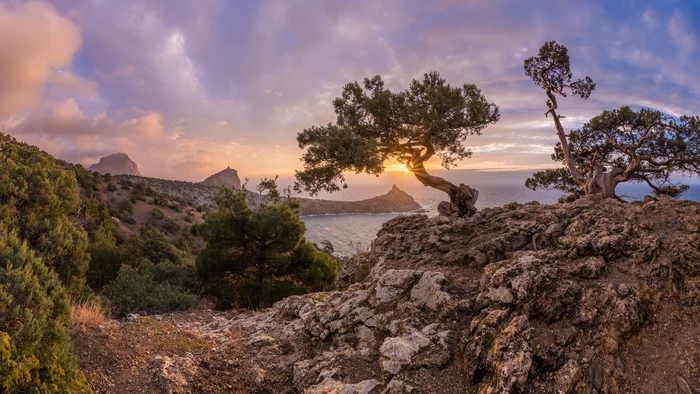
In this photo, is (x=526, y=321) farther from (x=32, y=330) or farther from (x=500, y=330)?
(x=32, y=330)

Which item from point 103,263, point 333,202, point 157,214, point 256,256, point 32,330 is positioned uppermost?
point 333,202

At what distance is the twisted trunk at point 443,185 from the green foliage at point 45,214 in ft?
34.7

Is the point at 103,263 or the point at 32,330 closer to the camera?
the point at 32,330

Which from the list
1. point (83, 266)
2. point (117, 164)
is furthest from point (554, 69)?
point (117, 164)

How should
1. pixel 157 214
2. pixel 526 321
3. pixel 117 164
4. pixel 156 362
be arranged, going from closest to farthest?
1. pixel 526 321
2. pixel 156 362
3. pixel 157 214
4. pixel 117 164

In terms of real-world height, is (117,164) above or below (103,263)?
above

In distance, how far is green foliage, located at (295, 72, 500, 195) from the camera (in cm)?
979

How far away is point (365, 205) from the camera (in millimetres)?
65812

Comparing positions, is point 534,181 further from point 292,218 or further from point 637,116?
point 292,218

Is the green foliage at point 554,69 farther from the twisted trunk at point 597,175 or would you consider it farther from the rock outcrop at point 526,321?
the rock outcrop at point 526,321

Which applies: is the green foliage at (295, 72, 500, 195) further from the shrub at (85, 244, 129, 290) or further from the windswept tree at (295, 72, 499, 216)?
the shrub at (85, 244, 129, 290)

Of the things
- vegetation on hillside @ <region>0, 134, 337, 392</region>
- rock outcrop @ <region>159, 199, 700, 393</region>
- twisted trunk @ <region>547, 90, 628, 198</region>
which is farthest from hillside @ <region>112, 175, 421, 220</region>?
rock outcrop @ <region>159, 199, 700, 393</region>

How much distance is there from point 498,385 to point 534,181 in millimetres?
11819

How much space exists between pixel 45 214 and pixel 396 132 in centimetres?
1106
